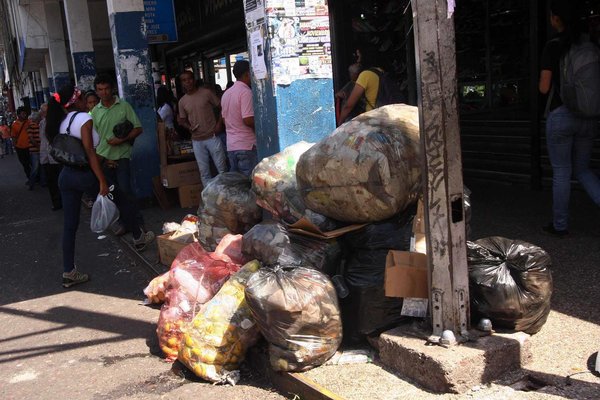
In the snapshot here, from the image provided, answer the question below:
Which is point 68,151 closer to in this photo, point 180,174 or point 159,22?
point 180,174

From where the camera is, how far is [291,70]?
5.00 metres

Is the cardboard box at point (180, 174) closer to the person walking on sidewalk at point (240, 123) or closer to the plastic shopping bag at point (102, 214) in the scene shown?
the person walking on sidewalk at point (240, 123)

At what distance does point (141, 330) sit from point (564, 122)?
3749mm

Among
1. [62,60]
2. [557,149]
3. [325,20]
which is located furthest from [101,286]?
[62,60]

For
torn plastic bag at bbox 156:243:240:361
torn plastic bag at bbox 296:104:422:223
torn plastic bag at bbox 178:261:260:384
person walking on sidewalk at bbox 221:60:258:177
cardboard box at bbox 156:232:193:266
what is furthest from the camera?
person walking on sidewalk at bbox 221:60:258:177

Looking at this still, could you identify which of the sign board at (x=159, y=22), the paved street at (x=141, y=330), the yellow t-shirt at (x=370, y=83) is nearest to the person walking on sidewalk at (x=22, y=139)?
the sign board at (x=159, y=22)

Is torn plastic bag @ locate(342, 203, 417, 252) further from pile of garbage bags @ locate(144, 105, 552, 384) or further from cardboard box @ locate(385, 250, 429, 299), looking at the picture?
cardboard box @ locate(385, 250, 429, 299)

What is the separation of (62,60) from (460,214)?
57.5 ft

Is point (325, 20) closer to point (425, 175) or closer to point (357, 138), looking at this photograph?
point (357, 138)

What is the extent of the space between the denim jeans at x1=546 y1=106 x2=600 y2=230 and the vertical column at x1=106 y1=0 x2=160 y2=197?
→ 6115 millimetres

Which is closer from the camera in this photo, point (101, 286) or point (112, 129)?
point (101, 286)

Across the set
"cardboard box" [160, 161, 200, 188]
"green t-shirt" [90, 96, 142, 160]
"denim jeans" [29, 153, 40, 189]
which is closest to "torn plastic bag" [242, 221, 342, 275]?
"green t-shirt" [90, 96, 142, 160]

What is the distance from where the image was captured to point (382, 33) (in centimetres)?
1067

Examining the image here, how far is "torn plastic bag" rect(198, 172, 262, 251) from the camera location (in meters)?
5.19
